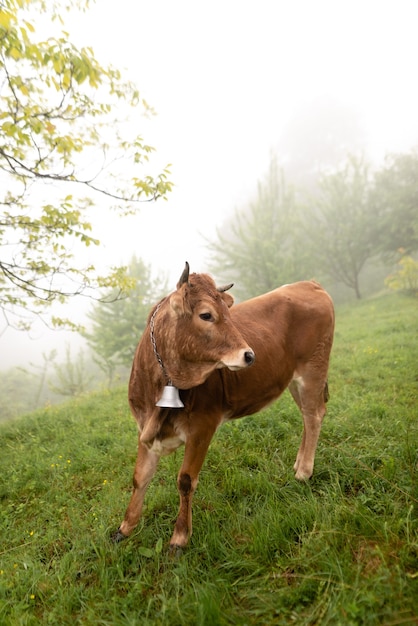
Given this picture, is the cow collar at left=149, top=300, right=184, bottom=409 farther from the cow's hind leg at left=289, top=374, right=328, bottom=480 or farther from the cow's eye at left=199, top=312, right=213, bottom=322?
the cow's hind leg at left=289, top=374, right=328, bottom=480

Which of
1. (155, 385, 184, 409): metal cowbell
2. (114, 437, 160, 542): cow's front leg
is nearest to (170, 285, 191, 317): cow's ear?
(155, 385, 184, 409): metal cowbell

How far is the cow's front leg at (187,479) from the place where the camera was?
95.0 inches

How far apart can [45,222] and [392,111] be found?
236 ft

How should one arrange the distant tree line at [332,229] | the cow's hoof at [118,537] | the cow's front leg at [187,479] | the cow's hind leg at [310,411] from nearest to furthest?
the cow's front leg at [187,479], the cow's hoof at [118,537], the cow's hind leg at [310,411], the distant tree line at [332,229]

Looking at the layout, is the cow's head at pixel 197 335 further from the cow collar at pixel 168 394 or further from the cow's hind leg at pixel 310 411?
the cow's hind leg at pixel 310 411

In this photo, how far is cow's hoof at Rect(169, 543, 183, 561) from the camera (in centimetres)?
231

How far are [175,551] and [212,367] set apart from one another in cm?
138

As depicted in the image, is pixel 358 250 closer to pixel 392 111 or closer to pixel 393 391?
pixel 393 391

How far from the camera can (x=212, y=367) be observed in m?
2.25

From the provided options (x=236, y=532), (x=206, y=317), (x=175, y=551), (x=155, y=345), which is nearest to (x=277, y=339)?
(x=206, y=317)

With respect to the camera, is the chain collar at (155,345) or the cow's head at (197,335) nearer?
the cow's head at (197,335)

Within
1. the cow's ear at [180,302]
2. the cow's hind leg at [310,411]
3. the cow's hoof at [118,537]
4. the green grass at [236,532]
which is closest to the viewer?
the green grass at [236,532]

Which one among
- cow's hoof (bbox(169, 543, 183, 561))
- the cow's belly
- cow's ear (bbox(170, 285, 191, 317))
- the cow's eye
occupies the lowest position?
cow's hoof (bbox(169, 543, 183, 561))

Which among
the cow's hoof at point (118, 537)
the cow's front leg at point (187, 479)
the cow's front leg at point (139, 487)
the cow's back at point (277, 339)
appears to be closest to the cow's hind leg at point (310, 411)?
the cow's back at point (277, 339)
